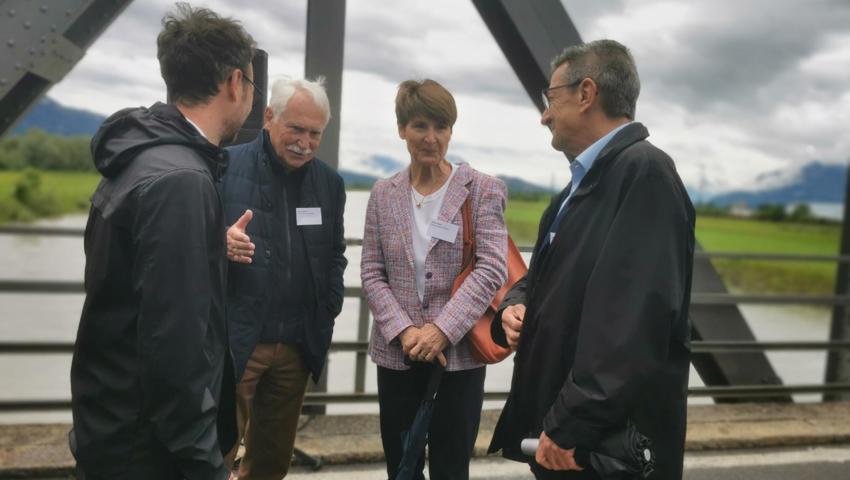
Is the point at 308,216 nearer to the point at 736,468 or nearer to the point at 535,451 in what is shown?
the point at 535,451

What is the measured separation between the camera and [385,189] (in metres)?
2.45

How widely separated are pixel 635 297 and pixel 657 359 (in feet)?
0.47

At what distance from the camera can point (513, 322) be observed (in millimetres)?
1944

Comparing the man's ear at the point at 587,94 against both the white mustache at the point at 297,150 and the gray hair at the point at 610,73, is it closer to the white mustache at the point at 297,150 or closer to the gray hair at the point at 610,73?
the gray hair at the point at 610,73

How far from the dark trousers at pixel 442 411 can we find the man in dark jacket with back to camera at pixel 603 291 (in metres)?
0.46

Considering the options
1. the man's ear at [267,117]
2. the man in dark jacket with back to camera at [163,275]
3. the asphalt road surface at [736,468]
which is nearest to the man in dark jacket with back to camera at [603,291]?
the man in dark jacket with back to camera at [163,275]

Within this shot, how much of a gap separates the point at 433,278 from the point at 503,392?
1.79m

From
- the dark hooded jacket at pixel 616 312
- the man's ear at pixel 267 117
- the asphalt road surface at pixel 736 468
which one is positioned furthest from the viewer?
the asphalt road surface at pixel 736 468

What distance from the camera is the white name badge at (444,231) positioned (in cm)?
230

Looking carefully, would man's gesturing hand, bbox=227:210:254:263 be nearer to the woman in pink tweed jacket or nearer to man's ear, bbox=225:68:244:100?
man's ear, bbox=225:68:244:100

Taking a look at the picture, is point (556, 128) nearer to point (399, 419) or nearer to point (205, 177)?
point (205, 177)

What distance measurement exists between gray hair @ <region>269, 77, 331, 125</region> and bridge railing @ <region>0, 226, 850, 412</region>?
139 centimetres

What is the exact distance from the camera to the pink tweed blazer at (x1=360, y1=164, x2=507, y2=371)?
227 centimetres

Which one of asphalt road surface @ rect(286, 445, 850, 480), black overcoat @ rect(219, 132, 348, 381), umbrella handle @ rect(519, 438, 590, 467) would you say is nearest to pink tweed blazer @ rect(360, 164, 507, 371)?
black overcoat @ rect(219, 132, 348, 381)
